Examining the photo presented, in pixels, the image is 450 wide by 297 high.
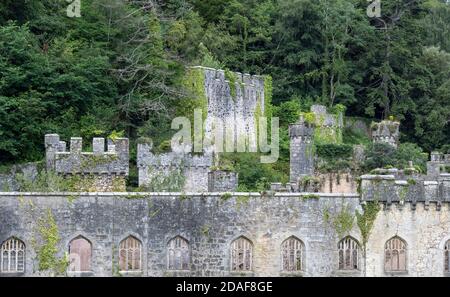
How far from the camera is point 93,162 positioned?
146ft

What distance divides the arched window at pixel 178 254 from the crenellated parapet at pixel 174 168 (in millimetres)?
9765

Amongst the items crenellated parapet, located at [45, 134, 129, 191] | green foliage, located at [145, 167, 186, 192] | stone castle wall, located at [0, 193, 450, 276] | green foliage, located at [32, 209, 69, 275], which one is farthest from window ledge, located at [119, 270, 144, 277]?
green foliage, located at [145, 167, 186, 192]

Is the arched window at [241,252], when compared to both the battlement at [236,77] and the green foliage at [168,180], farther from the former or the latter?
the battlement at [236,77]

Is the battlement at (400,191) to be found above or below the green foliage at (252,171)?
below

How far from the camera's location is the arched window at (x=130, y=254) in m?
37.3

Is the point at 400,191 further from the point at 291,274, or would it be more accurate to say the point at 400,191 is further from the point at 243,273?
the point at 243,273

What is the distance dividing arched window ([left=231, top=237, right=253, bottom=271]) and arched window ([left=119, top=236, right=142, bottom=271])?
3.05 metres

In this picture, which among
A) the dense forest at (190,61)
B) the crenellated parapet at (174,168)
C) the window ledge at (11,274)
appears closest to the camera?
the window ledge at (11,274)

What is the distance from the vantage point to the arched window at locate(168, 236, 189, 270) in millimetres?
A: 37344

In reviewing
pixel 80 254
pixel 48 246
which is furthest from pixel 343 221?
pixel 48 246

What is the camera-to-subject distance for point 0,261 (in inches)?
1449

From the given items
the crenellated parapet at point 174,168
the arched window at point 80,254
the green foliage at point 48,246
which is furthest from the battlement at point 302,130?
the green foliage at point 48,246

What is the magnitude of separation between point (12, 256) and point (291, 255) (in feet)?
29.5

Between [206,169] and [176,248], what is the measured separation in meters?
11.1
